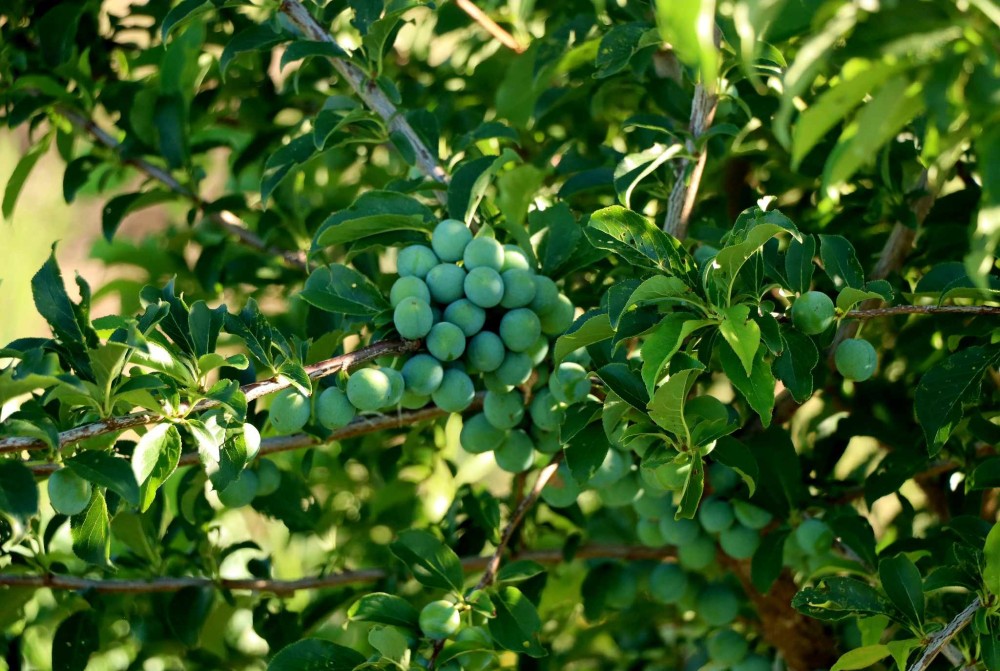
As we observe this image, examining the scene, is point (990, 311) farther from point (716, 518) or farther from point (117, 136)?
point (117, 136)

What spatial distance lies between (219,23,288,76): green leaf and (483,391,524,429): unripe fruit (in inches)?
13.6

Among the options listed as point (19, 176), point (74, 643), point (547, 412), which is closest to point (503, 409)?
point (547, 412)

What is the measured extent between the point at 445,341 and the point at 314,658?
0.33 metres

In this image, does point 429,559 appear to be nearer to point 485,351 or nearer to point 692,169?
point 485,351

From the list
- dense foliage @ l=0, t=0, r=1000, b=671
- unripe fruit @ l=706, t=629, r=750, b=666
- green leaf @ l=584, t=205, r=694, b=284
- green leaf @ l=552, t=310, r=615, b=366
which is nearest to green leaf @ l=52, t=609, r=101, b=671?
dense foliage @ l=0, t=0, r=1000, b=671

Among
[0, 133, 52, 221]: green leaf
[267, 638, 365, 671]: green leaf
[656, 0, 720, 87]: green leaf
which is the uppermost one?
[656, 0, 720, 87]: green leaf

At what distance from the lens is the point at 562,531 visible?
5.20 feet

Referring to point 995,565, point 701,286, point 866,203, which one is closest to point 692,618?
point 866,203

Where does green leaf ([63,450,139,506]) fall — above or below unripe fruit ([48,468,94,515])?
above

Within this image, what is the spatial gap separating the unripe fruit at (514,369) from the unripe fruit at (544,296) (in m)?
0.05

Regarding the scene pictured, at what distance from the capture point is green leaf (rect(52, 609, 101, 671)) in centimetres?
120

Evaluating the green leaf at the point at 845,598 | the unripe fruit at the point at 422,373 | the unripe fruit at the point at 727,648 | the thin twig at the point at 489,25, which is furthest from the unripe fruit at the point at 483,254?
the unripe fruit at the point at 727,648

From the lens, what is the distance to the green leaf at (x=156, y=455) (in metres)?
0.82

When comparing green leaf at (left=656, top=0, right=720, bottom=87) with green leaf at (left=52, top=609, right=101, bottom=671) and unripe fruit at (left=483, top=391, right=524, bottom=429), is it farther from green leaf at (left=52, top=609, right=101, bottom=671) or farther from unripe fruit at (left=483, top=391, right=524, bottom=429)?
green leaf at (left=52, top=609, right=101, bottom=671)
